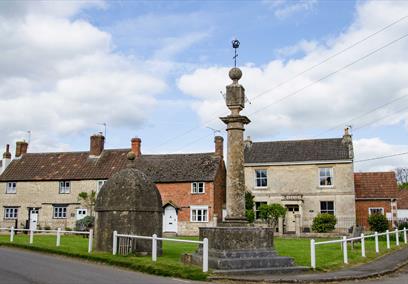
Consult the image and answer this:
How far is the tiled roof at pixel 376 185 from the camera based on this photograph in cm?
3975

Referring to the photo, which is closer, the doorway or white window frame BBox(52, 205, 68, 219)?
the doorway

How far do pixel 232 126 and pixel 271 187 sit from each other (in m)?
25.8

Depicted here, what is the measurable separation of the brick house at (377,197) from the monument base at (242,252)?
26550 mm

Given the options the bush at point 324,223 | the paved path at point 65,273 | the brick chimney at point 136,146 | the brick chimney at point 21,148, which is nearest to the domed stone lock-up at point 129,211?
the paved path at point 65,273

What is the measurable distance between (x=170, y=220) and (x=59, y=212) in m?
11.1

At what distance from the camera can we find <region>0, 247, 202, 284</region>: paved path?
1160 centimetres

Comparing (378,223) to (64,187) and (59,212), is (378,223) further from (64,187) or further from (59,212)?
(59,212)

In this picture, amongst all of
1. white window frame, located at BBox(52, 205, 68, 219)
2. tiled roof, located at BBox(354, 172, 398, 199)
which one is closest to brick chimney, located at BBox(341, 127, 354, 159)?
tiled roof, located at BBox(354, 172, 398, 199)

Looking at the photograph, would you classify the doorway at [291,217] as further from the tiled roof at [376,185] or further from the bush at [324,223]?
the tiled roof at [376,185]

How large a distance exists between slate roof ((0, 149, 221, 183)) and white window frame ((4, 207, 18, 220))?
2.95m

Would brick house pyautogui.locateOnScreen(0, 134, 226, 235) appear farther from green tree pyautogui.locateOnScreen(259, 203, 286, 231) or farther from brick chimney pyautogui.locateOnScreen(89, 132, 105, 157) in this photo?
green tree pyautogui.locateOnScreen(259, 203, 286, 231)

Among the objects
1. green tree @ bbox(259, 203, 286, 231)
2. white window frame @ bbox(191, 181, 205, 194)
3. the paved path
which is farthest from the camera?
white window frame @ bbox(191, 181, 205, 194)

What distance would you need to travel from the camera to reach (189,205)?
132 ft

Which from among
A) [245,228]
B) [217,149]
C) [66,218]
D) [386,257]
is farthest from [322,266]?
[66,218]
